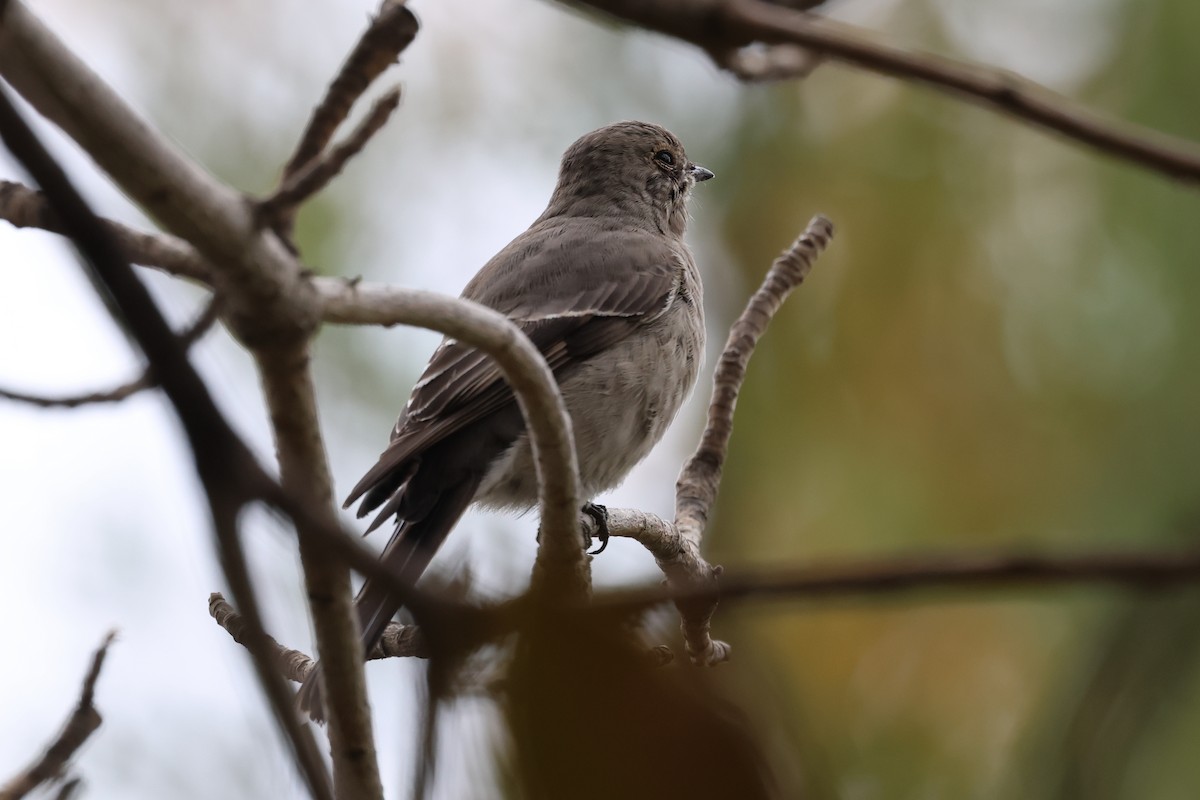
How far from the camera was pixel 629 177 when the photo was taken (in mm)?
7383

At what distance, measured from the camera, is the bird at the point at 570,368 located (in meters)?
4.80

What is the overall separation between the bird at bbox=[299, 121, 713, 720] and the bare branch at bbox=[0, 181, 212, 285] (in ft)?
5.33

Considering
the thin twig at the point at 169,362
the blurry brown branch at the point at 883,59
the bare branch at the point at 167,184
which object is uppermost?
the bare branch at the point at 167,184

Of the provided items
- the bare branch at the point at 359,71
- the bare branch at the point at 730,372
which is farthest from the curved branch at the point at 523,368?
the bare branch at the point at 730,372


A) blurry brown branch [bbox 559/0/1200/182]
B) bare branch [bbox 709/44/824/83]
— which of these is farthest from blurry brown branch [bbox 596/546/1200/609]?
bare branch [bbox 709/44/824/83]

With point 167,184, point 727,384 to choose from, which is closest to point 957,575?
point 167,184

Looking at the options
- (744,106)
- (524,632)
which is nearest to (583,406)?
(524,632)

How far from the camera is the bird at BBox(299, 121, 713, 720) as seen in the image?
4.80 meters

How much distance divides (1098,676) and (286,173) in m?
1.63

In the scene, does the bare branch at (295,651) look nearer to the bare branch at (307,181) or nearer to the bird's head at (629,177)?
the bare branch at (307,181)

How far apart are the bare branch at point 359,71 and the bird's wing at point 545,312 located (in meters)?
2.10

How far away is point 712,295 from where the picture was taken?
1092 cm

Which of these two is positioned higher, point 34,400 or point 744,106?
point 744,106

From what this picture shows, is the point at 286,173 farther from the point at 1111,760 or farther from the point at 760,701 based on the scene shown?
the point at 1111,760
